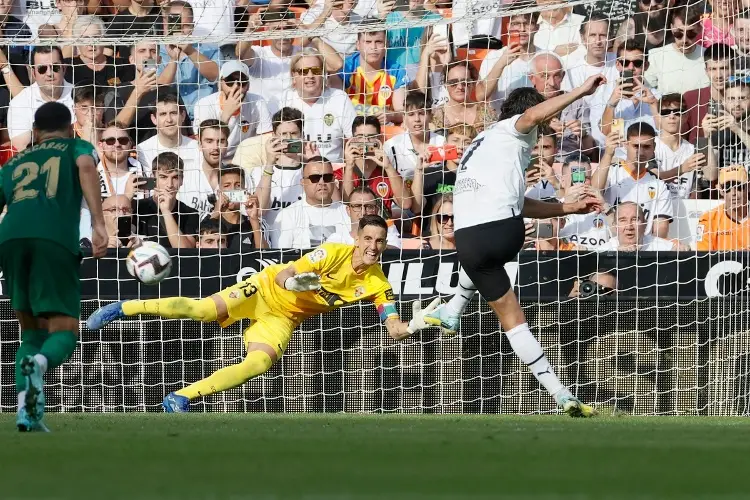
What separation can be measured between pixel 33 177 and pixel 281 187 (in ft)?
16.9

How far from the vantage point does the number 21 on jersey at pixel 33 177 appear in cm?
584

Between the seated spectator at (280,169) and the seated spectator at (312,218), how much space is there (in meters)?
0.07

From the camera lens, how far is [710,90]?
10.9 m

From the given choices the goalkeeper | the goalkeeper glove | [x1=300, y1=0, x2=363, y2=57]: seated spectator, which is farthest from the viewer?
[x1=300, y1=0, x2=363, y2=57]: seated spectator

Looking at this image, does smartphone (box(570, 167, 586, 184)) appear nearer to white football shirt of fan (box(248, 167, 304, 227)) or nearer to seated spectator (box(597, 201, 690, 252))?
seated spectator (box(597, 201, 690, 252))

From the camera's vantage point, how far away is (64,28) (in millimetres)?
11688

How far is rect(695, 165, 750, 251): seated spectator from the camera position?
33.7 feet

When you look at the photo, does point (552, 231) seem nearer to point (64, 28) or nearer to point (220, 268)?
point (220, 268)

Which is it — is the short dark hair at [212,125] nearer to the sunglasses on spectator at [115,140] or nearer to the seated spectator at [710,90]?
the sunglasses on spectator at [115,140]

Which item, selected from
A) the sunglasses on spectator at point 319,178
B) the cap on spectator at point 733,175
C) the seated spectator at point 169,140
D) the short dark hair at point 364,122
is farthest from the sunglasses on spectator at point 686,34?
the seated spectator at point 169,140

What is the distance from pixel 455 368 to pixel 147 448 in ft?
19.9

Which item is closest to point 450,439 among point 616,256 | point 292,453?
point 292,453

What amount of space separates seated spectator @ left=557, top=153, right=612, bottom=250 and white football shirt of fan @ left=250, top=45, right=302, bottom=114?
270 cm

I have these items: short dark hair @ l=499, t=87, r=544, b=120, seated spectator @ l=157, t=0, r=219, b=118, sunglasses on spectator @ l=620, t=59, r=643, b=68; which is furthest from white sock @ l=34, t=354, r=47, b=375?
sunglasses on spectator @ l=620, t=59, r=643, b=68
